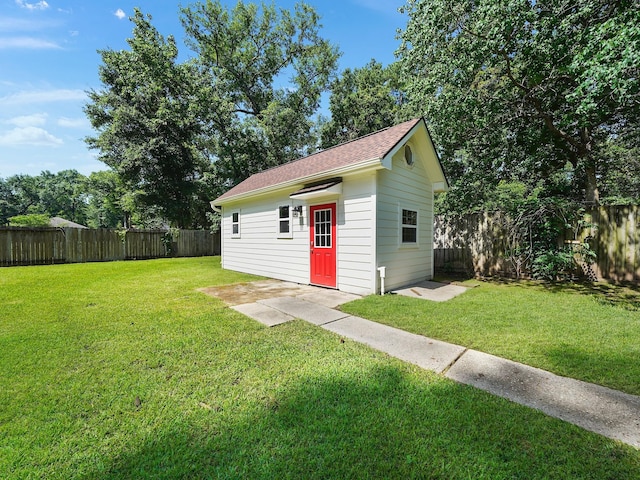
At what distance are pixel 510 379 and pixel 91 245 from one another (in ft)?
55.9

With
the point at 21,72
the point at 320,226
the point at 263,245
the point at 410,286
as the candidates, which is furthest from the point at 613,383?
the point at 21,72

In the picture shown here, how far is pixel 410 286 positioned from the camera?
7.49 meters

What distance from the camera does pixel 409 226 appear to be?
7762mm

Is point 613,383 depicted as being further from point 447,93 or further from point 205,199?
point 205,199

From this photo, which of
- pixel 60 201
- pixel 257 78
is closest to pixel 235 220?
pixel 257 78

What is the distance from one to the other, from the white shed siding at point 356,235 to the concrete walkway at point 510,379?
199cm

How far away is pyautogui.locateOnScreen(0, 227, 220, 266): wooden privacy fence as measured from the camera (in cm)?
1157

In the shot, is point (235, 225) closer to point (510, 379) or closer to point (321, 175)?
point (321, 175)

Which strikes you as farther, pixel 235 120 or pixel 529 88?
pixel 235 120

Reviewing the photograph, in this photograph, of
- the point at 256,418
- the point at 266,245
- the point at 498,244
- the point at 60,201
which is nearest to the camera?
the point at 256,418

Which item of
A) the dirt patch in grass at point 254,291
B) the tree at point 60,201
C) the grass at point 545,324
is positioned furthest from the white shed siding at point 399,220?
the tree at point 60,201

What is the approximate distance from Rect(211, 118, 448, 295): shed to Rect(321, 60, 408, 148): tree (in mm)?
11703

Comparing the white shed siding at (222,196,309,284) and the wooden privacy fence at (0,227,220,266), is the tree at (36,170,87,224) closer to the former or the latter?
the wooden privacy fence at (0,227,220,266)

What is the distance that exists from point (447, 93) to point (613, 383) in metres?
8.64
